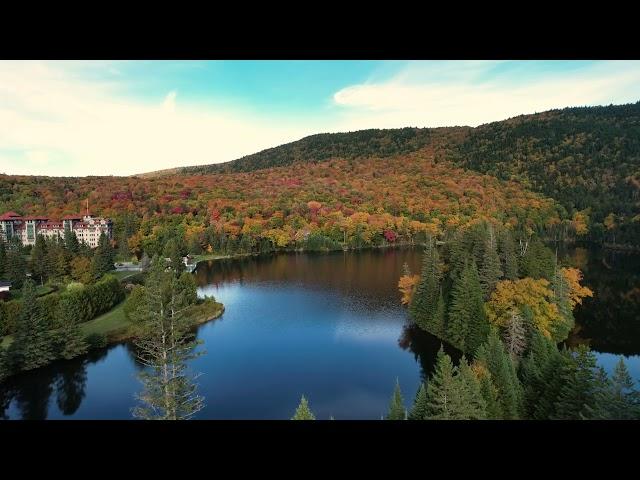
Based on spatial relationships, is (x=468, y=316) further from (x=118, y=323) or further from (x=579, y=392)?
(x=118, y=323)

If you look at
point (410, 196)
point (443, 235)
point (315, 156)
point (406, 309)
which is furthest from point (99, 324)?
point (315, 156)

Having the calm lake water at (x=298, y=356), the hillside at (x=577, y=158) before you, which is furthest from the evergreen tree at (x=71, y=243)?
the hillside at (x=577, y=158)

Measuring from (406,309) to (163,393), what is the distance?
11.1 m

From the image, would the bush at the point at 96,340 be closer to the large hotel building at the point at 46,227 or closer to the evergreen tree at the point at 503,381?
the large hotel building at the point at 46,227

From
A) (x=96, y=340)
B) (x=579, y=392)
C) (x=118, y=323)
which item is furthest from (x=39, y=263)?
(x=579, y=392)

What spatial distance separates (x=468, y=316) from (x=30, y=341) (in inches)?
426

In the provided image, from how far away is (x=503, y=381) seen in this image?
7562 mm

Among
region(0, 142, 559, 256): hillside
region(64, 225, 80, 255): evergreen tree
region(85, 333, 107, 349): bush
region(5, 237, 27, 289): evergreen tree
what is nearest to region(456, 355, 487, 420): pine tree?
region(85, 333, 107, 349): bush

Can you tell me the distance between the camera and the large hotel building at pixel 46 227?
20.4 meters

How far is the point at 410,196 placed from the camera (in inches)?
1678

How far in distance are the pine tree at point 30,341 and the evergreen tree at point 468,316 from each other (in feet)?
33.5
